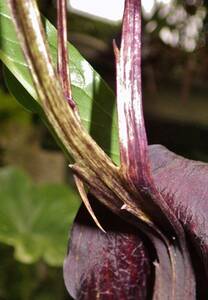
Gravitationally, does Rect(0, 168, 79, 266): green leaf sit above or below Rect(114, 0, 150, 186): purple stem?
below

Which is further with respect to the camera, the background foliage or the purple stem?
the background foliage

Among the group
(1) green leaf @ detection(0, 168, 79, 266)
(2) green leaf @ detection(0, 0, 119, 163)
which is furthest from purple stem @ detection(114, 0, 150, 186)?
(1) green leaf @ detection(0, 168, 79, 266)

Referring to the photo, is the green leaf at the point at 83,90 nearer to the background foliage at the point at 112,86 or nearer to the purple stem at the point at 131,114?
the purple stem at the point at 131,114

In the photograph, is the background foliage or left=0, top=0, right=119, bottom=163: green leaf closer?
left=0, top=0, right=119, bottom=163: green leaf

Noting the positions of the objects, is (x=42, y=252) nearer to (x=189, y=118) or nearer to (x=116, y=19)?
(x=189, y=118)

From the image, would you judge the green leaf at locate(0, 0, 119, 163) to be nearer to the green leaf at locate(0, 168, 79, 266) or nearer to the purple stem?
the purple stem

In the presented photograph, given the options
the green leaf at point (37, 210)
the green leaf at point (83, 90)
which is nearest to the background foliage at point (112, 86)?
the green leaf at point (37, 210)

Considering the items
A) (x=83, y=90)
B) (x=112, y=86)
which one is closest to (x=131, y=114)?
(x=83, y=90)

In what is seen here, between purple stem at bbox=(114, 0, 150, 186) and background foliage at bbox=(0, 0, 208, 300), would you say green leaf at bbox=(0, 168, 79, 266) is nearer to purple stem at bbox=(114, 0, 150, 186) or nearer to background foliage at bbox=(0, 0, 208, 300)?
background foliage at bbox=(0, 0, 208, 300)
